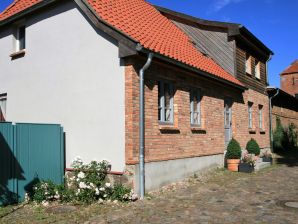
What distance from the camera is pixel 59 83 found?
10.2 m

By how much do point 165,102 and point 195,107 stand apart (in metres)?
2.02

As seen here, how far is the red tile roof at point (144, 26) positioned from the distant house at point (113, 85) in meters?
0.06

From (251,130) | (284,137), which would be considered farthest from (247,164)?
(284,137)

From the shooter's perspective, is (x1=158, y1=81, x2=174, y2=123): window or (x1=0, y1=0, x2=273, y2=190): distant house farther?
(x1=158, y1=81, x2=174, y2=123): window

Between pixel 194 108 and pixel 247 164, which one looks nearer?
pixel 194 108

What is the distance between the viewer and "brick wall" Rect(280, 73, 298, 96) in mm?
61356

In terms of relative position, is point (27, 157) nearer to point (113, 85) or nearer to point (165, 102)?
point (113, 85)

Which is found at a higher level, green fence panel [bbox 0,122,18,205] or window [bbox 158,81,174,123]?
window [bbox 158,81,174,123]

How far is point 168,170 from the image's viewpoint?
9938 mm

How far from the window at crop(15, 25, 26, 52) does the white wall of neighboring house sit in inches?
19.9

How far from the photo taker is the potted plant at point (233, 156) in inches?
526

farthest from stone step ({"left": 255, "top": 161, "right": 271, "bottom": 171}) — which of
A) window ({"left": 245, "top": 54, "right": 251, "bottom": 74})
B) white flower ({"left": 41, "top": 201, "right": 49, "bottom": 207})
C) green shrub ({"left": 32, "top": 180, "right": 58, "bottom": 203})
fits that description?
white flower ({"left": 41, "top": 201, "right": 49, "bottom": 207})

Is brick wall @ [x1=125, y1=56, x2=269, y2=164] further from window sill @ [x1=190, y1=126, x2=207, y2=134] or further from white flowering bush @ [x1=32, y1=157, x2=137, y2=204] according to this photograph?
white flowering bush @ [x1=32, y1=157, x2=137, y2=204]

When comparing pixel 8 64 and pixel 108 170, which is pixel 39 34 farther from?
pixel 108 170
